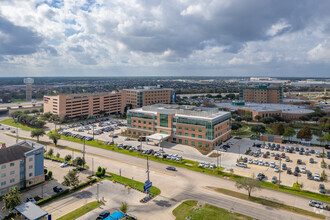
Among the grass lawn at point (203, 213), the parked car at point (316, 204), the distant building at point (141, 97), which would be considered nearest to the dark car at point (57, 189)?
the grass lawn at point (203, 213)

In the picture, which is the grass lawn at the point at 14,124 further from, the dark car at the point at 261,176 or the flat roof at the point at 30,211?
the dark car at the point at 261,176

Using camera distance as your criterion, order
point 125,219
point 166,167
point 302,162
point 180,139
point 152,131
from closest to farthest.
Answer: point 125,219
point 166,167
point 302,162
point 180,139
point 152,131

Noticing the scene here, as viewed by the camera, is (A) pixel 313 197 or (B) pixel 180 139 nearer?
(A) pixel 313 197

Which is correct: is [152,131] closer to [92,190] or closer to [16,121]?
[92,190]

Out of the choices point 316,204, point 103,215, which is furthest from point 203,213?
point 316,204

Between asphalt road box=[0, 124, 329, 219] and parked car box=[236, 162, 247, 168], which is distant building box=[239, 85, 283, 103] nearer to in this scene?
parked car box=[236, 162, 247, 168]

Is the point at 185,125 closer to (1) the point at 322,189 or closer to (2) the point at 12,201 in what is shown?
(1) the point at 322,189

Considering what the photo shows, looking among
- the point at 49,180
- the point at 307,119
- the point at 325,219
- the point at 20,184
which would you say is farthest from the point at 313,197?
the point at 307,119
